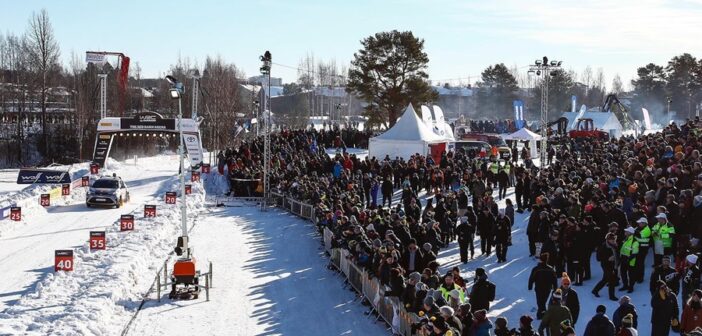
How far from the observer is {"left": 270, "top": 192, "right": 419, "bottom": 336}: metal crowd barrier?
604 inches

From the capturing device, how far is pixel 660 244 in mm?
17547

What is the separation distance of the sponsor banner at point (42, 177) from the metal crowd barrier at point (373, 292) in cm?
1861

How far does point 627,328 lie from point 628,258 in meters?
6.27

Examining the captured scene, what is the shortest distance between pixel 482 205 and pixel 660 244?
20.3ft

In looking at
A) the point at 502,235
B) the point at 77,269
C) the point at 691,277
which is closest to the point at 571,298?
the point at 691,277

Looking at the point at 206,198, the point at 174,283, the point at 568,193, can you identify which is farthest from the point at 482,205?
the point at 206,198

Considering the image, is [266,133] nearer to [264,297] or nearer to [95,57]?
[264,297]

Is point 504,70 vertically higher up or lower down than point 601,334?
higher up

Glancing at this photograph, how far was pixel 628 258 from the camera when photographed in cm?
1755

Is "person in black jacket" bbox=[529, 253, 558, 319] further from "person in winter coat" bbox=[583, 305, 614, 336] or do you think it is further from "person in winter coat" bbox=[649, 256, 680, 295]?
"person in winter coat" bbox=[583, 305, 614, 336]

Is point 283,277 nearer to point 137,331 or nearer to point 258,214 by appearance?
point 137,331

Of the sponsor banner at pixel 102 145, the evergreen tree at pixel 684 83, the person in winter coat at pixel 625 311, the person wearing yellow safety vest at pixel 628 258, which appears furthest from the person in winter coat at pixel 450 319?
the evergreen tree at pixel 684 83

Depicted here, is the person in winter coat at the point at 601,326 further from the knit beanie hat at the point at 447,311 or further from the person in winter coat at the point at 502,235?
the person in winter coat at the point at 502,235

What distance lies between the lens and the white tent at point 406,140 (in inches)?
1716
